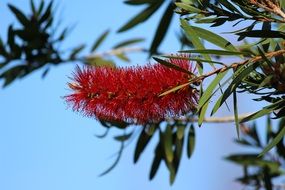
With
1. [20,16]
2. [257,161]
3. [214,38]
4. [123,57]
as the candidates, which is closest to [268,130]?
[257,161]

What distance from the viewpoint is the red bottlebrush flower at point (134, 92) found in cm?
92

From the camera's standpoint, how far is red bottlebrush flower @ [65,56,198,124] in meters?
0.92

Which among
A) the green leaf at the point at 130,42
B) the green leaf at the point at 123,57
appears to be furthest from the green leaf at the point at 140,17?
the green leaf at the point at 130,42

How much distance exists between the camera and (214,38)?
980 mm

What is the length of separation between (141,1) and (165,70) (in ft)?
1.97

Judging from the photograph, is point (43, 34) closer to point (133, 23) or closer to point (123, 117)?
point (133, 23)

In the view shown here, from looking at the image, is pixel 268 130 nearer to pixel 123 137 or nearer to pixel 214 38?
pixel 123 137

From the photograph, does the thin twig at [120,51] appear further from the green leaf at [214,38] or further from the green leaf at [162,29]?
the green leaf at [214,38]

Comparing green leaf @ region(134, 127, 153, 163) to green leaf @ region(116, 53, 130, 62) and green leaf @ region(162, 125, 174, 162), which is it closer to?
green leaf @ region(162, 125, 174, 162)

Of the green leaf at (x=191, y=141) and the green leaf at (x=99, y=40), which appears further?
the green leaf at (x=99, y=40)

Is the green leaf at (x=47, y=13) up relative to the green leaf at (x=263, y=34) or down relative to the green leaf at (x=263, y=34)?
up

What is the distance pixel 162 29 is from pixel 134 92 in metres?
1.15

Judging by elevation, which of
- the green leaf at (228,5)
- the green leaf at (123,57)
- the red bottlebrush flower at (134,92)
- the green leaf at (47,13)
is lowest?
the red bottlebrush flower at (134,92)

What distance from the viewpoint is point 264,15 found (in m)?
0.91
